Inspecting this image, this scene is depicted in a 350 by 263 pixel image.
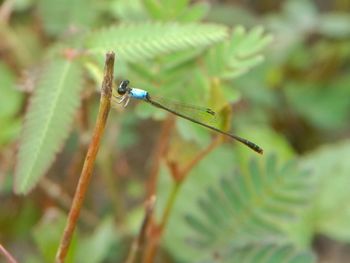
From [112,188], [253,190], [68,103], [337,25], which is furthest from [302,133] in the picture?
[68,103]

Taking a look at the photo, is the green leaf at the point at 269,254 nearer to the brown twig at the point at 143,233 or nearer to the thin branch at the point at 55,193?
the brown twig at the point at 143,233

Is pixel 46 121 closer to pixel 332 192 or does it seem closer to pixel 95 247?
pixel 95 247

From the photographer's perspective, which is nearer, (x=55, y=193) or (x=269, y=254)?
(x=269, y=254)

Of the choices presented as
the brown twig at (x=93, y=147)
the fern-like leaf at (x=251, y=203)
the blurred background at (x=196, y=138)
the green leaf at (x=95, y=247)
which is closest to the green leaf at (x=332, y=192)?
the blurred background at (x=196, y=138)

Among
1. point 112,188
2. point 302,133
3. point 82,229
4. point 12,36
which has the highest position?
point 302,133

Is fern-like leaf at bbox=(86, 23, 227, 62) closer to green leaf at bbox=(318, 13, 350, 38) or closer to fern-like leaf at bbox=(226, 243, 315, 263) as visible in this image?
fern-like leaf at bbox=(226, 243, 315, 263)

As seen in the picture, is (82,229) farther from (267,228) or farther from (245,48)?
(245,48)

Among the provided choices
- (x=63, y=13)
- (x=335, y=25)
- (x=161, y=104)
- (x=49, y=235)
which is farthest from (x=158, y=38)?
(x=335, y=25)
